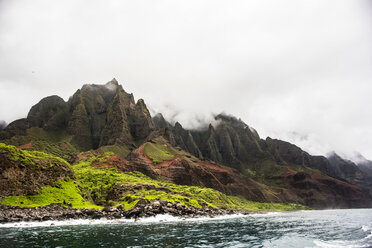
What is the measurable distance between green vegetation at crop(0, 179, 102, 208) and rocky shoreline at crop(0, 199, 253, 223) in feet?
8.27

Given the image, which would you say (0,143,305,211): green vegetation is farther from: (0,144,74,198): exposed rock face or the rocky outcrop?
the rocky outcrop

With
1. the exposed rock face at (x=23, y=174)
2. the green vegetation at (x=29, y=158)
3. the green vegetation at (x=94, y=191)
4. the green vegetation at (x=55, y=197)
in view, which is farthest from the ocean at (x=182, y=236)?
the green vegetation at (x=29, y=158)

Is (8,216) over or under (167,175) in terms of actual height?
under

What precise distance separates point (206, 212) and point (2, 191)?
266ft

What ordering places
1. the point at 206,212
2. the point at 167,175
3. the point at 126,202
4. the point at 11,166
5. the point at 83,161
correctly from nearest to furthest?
the point at 11,166 < the point at 126,202 < the point at 206,212 < the point at 83,161 < the point at 167,175

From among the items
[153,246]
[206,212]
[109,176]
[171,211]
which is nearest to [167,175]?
[109,176]

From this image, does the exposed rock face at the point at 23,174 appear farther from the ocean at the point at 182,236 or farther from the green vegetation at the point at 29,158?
the ocean at the point at 182,236

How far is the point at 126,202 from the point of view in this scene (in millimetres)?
103750

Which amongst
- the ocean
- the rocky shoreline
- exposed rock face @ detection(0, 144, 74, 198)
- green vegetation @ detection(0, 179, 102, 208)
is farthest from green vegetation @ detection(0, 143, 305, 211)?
the ocean

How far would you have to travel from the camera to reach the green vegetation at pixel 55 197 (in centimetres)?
7419

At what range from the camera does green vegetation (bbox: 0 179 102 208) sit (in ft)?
243

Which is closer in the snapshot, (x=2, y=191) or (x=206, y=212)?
(x=2, y=191)

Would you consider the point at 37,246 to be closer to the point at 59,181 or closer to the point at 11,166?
the point at 11,166

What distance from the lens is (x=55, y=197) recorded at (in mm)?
85750
